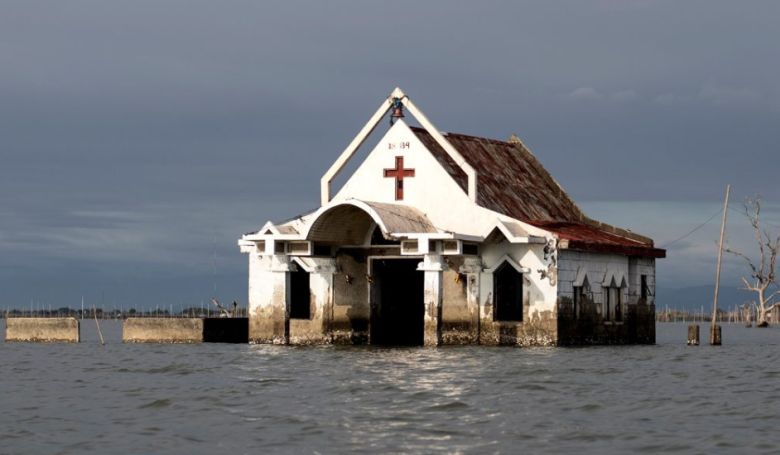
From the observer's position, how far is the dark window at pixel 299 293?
59875 mm

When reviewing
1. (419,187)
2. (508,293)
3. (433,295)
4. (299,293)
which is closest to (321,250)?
(299,293)

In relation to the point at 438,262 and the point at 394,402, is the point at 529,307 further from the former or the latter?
the point at 394,402

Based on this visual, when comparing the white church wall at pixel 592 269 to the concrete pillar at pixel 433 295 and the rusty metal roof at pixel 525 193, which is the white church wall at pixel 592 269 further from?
the concrete pillar at pixel 433 295

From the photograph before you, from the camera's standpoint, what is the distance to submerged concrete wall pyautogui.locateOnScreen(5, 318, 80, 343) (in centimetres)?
6438

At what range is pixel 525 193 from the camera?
62.6 meters

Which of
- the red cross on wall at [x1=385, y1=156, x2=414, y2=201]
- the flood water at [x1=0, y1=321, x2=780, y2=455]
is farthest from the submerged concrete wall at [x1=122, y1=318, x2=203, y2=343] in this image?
the red cross on wall at [x1=385, y1=156, x2=414, y2=201]

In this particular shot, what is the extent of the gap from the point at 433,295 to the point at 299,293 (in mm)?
8230

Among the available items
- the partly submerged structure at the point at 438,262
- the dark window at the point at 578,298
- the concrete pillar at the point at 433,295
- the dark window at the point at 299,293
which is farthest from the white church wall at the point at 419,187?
the dark window at the point at 578,298

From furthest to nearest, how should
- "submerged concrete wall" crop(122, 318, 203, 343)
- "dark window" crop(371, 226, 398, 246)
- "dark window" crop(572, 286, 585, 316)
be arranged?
"submerged concrete wall" crop(122, 318, 203, 343), "dark window" crop(371, 226, 398, 246), "dark window" crop(572, 286, 585, 316)

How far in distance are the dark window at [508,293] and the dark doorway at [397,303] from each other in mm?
4483

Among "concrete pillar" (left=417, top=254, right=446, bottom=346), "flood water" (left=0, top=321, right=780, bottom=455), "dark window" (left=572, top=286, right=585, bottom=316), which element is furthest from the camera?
"dark window" (left=572, top=286, right=585, bottom=316)

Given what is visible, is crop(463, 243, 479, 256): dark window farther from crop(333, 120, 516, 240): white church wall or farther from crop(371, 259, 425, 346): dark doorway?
crop(371, 259, 425, 346): dark doorway

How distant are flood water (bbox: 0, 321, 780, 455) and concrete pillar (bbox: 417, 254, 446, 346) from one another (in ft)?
2.90

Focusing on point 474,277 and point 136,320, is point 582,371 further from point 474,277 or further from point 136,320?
point 136,320
